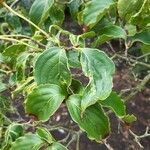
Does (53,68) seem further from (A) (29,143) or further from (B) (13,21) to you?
(B) (13,21)

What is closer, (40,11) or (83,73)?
(83,73)

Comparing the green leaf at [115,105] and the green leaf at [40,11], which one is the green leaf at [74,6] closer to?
the green leaf at [40,11]

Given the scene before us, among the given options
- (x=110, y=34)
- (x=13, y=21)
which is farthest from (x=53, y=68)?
(x=13, y=21)

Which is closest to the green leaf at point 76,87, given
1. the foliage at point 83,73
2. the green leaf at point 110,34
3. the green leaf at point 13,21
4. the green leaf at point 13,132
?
the foliage at point 83,73

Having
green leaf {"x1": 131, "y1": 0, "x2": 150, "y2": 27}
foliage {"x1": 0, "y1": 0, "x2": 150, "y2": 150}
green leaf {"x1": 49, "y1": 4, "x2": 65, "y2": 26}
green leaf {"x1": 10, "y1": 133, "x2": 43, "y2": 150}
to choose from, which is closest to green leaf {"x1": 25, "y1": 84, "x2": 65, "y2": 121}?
foliage {"x1": 0, "y1": 0, "x2": 150, "y2": 150}

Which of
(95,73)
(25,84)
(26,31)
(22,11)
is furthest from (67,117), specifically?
(95,73)

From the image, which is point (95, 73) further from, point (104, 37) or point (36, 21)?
point (36, 21)
